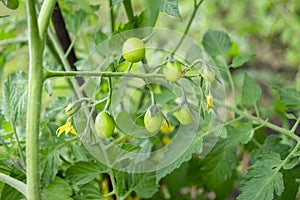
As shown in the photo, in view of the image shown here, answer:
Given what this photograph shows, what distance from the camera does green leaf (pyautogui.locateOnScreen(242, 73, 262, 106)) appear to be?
0.78m

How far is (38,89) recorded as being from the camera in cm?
50

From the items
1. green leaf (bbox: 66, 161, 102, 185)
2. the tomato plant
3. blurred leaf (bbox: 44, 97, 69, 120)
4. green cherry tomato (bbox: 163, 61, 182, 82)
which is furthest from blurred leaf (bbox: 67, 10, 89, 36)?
green cherry tomato (bbox: 163, 61, 182, 82)

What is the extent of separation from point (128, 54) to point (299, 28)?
2266 millimetres

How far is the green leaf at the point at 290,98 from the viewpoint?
2.34 ft

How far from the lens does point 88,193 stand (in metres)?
0.69

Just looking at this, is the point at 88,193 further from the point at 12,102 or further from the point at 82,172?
the point at 12,102

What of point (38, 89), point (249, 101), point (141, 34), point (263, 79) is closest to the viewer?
point (38, 89)

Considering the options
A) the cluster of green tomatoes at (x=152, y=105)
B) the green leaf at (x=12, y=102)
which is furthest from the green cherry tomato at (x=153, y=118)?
the green leaf at (x=12, y=102)

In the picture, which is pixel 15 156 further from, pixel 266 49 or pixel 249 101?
pixel 266 49

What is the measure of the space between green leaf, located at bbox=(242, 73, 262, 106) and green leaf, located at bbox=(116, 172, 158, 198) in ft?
0.60

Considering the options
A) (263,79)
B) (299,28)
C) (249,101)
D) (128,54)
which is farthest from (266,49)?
(128,54)

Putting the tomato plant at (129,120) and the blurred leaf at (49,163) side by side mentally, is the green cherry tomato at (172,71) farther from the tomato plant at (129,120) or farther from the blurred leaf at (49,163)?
the blurred leaf at (49,163)

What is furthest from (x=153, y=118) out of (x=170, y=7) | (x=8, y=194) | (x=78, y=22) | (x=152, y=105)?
(x=78, y=22)

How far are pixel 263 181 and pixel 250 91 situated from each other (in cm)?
20
